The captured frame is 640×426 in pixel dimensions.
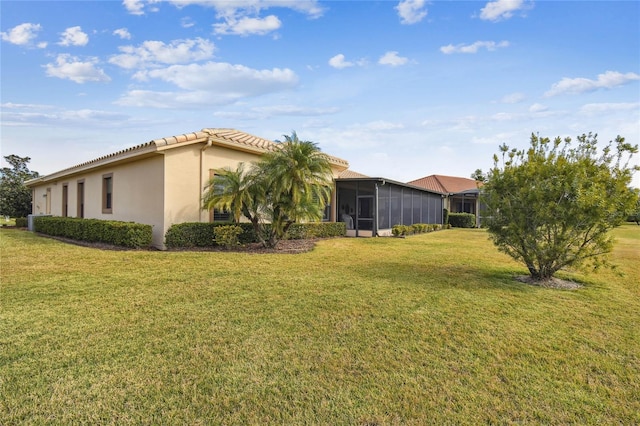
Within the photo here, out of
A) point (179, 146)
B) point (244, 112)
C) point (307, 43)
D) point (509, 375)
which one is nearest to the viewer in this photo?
point (509, 375)

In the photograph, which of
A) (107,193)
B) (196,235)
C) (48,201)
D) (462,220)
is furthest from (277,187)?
(462,220)

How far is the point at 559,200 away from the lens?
6.02m

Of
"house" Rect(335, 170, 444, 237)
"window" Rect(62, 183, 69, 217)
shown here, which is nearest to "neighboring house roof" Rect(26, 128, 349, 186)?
"window" Rect(62, 183, 69, 217)

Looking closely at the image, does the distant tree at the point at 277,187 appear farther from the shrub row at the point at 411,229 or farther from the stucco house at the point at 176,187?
the shrub row at the point at 411,229

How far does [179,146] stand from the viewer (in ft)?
34.9

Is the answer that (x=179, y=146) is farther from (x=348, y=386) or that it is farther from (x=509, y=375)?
(x=509, y=375)

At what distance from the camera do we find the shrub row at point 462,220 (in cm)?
2791

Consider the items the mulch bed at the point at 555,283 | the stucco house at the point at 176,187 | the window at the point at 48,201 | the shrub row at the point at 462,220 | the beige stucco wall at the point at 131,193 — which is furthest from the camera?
the shrub row at the point at 462,220

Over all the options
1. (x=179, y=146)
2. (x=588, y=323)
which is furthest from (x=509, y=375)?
(x=179, y=146)

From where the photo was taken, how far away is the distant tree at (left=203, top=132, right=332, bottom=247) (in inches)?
397

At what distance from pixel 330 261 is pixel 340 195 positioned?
1008cm

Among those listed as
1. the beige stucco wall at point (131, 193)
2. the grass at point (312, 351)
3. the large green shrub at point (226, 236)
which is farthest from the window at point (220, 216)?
the grass at point (312, 351)

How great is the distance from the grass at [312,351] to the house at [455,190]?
24.2 m

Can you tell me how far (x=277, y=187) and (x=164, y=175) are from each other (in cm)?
383
